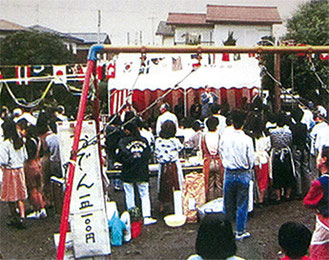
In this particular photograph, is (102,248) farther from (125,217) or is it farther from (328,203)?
(328,203)

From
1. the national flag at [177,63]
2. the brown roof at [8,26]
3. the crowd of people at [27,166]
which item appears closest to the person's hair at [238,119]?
the crowd of people at [27,166]

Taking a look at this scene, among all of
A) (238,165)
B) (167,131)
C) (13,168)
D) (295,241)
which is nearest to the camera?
(295,241)

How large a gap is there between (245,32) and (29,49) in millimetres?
14110

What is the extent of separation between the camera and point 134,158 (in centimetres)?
661

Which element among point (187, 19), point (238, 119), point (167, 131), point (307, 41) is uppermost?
point (187, 19)

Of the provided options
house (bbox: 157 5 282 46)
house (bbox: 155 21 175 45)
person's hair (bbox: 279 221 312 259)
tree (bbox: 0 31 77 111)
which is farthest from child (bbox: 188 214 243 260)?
house (bbox: 155 21 175 45)

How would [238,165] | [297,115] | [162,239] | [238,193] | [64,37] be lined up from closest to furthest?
[238,165] → [238,193] → [162,239] → [297,115] → [64,37]

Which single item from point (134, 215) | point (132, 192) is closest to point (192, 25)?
point (132, 192)

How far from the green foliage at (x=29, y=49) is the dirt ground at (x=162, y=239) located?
12362 mm

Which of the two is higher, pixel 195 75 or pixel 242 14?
pixel 242 14

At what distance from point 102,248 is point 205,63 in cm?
937

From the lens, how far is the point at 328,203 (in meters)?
4.02

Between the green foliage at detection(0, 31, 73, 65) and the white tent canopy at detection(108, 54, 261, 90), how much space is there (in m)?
6.79

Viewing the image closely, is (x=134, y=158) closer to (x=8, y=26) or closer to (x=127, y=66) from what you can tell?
(x=127, y=66)
